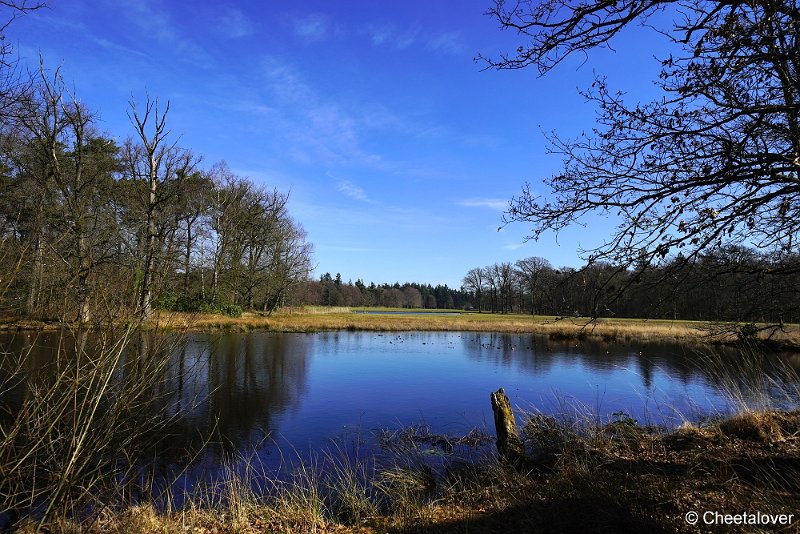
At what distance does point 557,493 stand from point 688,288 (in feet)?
8.77

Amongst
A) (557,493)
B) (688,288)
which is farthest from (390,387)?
(688,288)

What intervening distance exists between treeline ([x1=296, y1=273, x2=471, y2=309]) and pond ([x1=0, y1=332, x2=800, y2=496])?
3672cm

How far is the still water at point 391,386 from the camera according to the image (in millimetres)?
9406

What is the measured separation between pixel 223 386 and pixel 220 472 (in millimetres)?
6392

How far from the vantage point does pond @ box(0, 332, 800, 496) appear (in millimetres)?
9188

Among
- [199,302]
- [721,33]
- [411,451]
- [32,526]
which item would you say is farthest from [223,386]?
[199,302]

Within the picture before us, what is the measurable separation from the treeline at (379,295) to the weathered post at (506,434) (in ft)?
164

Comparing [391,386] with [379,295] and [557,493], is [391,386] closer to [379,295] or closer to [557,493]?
[557,493]

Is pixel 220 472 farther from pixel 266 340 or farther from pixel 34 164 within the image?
pixel 34 164

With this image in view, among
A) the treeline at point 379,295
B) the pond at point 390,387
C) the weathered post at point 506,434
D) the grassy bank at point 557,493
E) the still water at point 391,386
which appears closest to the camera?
the grassy bank at point 557,493

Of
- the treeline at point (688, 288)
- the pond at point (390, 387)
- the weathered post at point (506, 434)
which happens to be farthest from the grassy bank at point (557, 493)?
the treeline at point (688, 288)

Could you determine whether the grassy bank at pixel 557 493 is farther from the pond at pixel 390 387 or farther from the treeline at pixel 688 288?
the treeline at pixel 688 288

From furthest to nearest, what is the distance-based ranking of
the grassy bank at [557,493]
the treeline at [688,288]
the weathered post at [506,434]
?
the weathered post at [506,434]
the treeline at [688,288]
the grassy bank at [557,493]

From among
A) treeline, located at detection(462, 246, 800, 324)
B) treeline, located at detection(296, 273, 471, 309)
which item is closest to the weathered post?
treeline, located at detection(462, 246, 800, 324)
